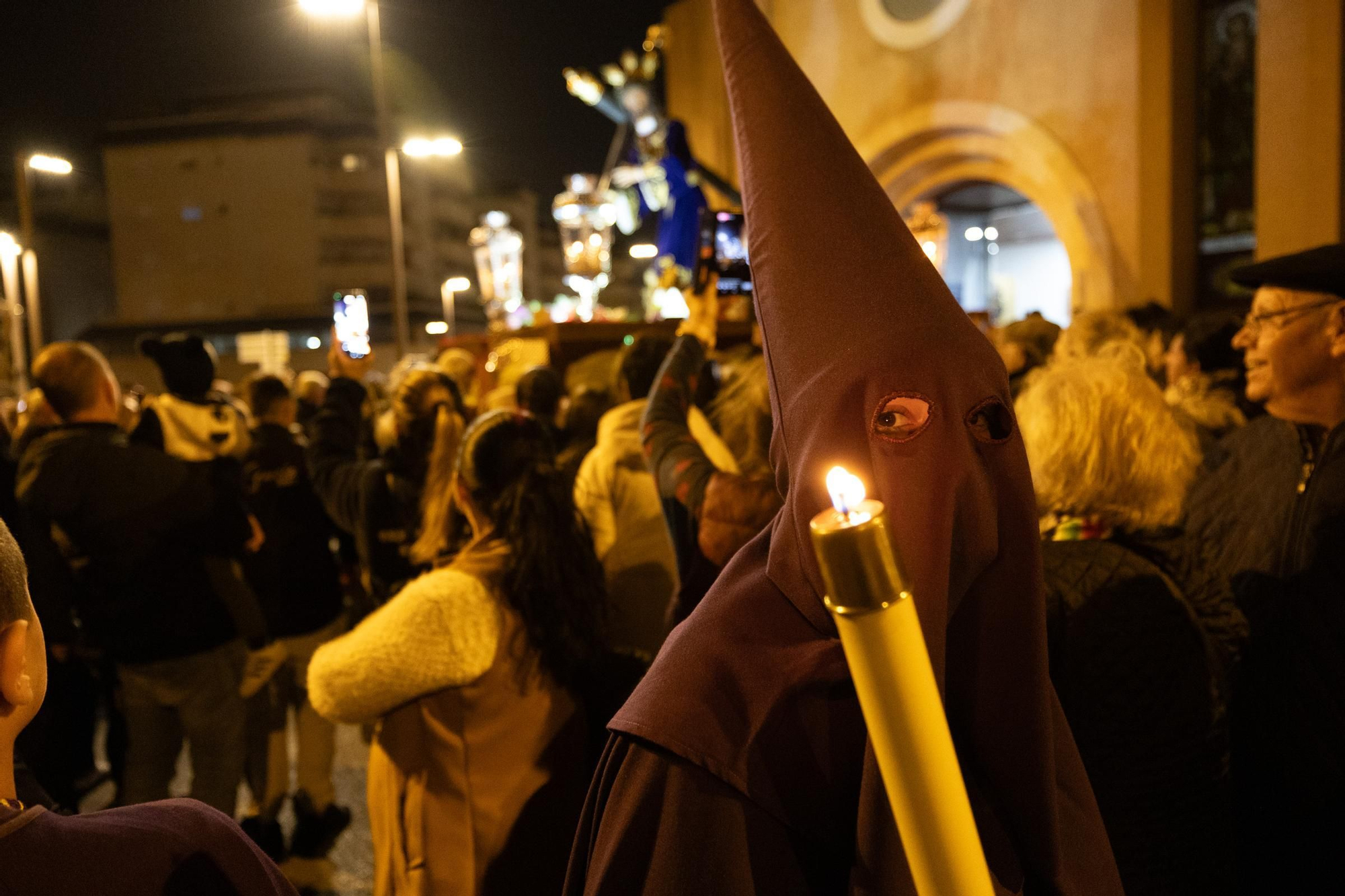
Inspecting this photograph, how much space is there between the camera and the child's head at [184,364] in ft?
14.1

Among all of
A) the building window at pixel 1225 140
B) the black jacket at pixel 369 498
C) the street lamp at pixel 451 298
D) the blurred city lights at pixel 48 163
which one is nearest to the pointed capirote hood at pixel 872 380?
the black jacket at pixel 369 498

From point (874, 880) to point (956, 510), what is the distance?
16.2 inches

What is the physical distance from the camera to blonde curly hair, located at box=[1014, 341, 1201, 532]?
2150mm

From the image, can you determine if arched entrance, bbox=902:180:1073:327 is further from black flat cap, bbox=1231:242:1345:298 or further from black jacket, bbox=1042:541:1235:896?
black jacket, bbox=1042:541:1235:896

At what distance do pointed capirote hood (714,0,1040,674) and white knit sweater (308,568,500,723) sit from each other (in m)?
1.34

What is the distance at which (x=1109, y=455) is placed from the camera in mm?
2158

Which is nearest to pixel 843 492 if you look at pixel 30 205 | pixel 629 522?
pixel 629 522

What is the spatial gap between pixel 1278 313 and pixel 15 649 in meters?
2.91

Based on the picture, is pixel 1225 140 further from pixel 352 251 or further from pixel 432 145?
pixel 352 251

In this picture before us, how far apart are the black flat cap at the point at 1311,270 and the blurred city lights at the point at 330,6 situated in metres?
9.13

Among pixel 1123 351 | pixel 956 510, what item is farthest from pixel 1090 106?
pixel 956 510

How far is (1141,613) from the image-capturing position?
204 centimetres

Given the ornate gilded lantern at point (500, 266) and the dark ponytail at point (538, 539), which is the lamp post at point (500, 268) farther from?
the dark ponytail at point (538, 539)

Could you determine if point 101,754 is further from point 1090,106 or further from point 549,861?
point 1090,106
